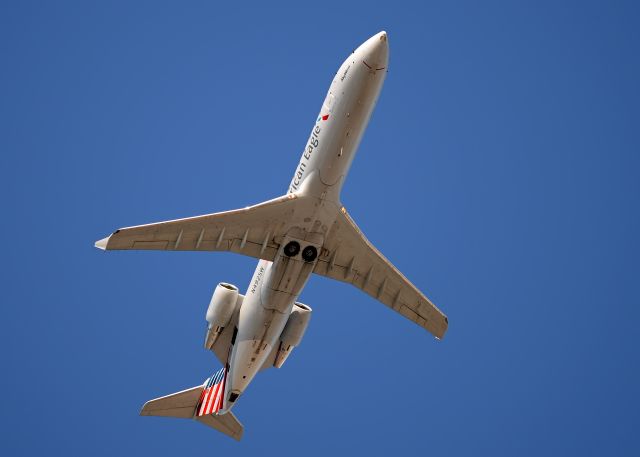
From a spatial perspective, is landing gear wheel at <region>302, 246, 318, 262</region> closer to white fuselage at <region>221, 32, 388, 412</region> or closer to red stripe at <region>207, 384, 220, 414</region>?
white fuselage at <region>221, 32, 388, 412</region>

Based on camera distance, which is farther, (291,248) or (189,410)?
(189,410)

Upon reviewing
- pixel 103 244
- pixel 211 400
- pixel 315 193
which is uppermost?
pixel 315 193

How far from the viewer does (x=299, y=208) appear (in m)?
36.8

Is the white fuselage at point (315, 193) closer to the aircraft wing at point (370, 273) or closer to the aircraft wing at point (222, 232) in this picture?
the aircraft wing at point (222, 232)

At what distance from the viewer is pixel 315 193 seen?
1436 inches

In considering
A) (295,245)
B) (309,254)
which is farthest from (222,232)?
(309,254)

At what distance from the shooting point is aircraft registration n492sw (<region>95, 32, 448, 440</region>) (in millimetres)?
35281

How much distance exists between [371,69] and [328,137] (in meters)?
3.06

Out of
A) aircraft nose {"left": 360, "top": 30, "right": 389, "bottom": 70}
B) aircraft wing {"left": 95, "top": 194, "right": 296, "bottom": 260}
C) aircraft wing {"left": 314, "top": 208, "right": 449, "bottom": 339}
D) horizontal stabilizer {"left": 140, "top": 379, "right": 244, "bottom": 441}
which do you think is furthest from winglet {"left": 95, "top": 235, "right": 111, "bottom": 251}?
horizontal stabilizer {"left": 140, "top": 379, "right": 244, "bottom": 441}

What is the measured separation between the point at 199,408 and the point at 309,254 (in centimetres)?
1235

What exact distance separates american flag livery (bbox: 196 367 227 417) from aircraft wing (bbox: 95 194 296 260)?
7.42 m


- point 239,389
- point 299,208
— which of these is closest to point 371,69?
point 299,208

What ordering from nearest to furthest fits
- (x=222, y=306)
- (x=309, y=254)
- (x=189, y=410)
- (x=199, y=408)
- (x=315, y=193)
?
(x=315, y=193)
(x=309, y=254)
(x=222, y=306)
(x=199, y=408)
(x=189, y=410)

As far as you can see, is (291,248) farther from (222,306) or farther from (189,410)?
(189,410)
